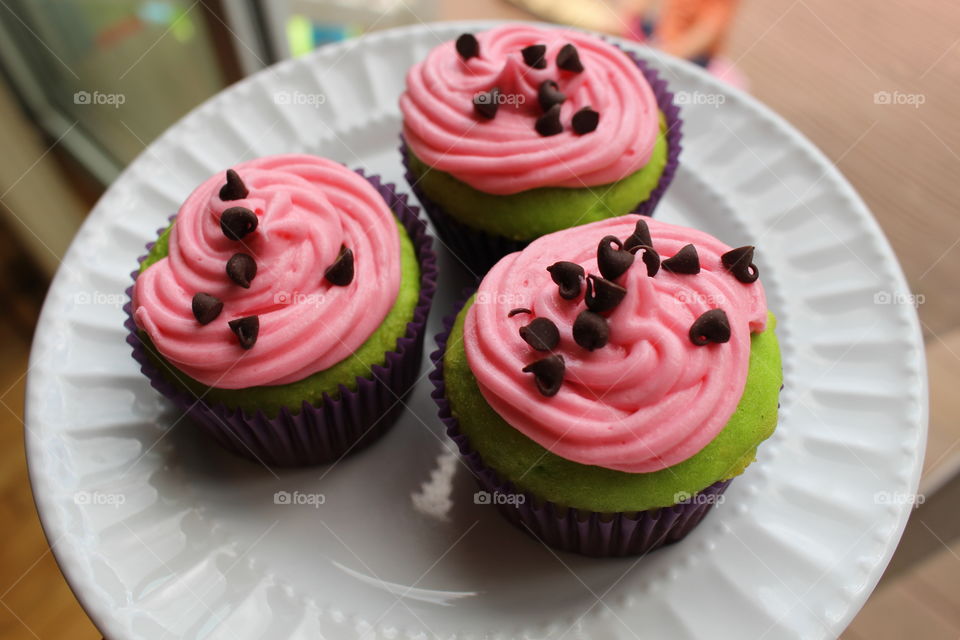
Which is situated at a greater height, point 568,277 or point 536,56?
point 536,56

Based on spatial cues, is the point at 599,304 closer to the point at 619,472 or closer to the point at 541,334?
the point at 541,334

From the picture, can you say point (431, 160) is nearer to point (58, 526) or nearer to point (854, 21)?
point (58, 526)

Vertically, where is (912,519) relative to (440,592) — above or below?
below

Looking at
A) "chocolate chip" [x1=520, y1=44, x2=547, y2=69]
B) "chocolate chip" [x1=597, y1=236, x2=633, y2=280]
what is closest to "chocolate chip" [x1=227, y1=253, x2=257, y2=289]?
"chocolate chip" [x1=597, y1=236, x2=633, y2=280]

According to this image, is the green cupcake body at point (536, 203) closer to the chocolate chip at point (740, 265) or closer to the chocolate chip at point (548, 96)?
the chocolate chip at point (548, 96)

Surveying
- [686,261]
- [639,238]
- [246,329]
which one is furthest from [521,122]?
[246,329]

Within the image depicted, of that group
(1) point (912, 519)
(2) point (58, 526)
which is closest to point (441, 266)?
(2) point (58, 526)
